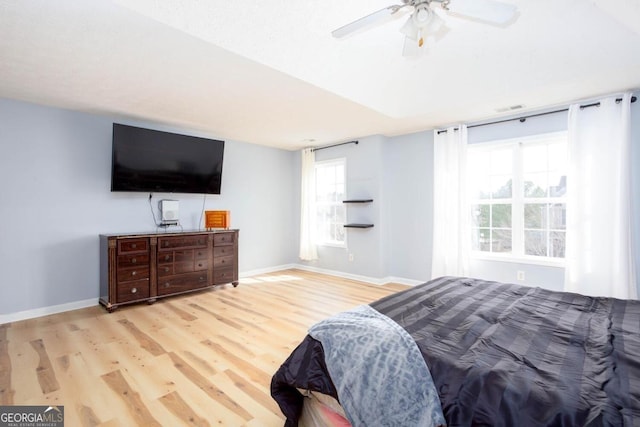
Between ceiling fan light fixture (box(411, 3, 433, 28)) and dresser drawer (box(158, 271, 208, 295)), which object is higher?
ceiling fan light fixture (box(411, 3, 433, 28))

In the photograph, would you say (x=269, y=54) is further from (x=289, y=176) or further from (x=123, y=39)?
(x=289, y=176)

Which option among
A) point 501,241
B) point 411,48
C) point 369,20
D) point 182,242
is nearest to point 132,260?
point 182,242

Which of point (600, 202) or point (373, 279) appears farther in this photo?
point (373, 279)

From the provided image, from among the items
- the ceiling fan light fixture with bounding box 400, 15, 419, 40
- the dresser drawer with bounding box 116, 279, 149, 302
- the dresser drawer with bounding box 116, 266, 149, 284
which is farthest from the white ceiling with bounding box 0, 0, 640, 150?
the dresser drawer with bounding box 116, 279, 149, 302

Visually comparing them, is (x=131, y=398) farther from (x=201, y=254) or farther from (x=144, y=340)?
(x=201, y=254)

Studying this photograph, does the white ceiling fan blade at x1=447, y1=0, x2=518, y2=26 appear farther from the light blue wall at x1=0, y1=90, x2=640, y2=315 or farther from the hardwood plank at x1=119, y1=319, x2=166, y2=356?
the hardwood plank at x1=119, y1=319, x2=166, y2=356

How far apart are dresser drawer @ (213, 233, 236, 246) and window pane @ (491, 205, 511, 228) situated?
3653 millimetres

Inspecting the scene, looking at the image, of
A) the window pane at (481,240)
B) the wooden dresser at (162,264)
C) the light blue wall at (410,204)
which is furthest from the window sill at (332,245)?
the window pane at (481,240)

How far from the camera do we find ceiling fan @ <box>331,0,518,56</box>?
62.6 inches

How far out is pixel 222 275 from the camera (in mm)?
4391

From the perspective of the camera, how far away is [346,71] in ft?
9.66

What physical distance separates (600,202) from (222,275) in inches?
183

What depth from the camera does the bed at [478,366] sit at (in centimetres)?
96

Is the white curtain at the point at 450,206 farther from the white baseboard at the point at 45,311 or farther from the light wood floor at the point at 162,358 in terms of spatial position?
the white baseboard at the point at 45,311
